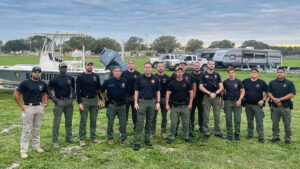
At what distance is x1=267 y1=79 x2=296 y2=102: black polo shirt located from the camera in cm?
558

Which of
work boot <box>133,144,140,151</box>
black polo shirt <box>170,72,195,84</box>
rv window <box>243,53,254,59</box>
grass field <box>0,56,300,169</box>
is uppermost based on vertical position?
rv window <box>243,53,254,59</box>

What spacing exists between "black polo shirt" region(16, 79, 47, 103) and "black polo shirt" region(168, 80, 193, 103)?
265cm

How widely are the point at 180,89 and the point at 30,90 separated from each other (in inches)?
118

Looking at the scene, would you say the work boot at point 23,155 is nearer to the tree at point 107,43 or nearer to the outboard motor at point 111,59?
the outboard motor at point 111,59

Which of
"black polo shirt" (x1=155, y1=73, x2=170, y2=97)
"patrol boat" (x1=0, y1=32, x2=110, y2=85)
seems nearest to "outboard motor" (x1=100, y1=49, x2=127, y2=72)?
"patrol boat" (x1=0, y1=32, x2=110, y2=85)

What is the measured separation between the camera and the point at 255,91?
19.3ft

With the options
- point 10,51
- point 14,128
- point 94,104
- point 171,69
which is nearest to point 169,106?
point 94,104

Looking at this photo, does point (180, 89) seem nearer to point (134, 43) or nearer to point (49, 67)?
point (49, 67)

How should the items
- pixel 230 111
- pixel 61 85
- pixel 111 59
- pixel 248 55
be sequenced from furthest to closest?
pixel 248 55, pixel 111 59, pixel 230 111, pixel 61 85

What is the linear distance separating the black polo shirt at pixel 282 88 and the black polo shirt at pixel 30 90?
4.89 meters

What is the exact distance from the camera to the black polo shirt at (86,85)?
5418mm

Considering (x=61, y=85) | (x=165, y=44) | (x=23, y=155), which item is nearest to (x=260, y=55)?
(x=61, y=85)

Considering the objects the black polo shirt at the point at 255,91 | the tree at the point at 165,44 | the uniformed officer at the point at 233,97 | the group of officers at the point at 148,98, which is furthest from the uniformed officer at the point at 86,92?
the tree at the point at 165,44

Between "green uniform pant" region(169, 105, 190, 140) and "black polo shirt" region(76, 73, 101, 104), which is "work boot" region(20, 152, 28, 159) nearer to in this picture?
"black polo shirt" region(76, 73, 101, 104)
